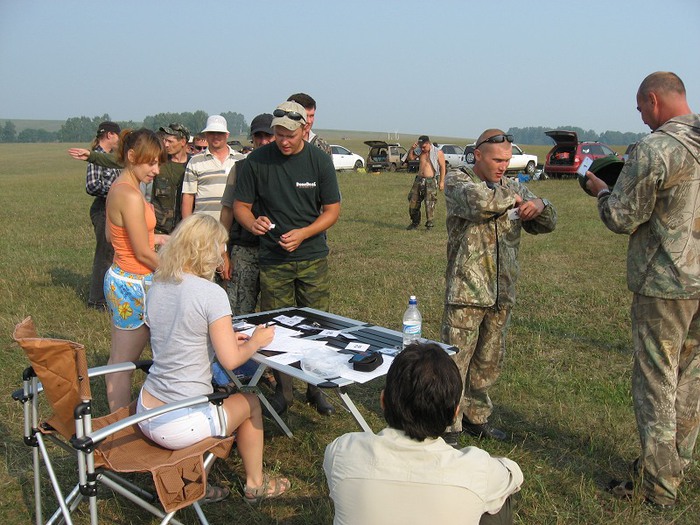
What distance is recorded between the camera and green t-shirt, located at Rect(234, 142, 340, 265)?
4336 mm

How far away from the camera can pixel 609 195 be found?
10.4 ft

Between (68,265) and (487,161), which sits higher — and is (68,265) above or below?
below

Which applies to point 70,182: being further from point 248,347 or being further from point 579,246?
point 248,347

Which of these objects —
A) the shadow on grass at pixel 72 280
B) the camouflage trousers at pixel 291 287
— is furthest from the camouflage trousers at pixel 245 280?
the shadow on grass at pixel 72 280

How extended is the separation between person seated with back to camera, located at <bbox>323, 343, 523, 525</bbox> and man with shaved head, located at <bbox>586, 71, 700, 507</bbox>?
1.44 meters

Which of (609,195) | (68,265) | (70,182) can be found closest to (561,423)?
(609,195)

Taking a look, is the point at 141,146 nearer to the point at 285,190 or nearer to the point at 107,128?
the point at 285,190

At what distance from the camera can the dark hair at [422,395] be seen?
76.9 inches

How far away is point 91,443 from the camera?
244 centimetres

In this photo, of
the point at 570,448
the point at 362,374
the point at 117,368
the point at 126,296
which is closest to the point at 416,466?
the point at 362,374

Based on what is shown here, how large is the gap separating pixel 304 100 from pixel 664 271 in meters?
3.19

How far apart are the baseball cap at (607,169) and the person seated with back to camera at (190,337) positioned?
1.96 metres

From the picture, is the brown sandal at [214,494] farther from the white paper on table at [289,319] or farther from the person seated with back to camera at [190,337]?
the white paper on table at [289,319]

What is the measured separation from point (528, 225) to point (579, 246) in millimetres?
7196
